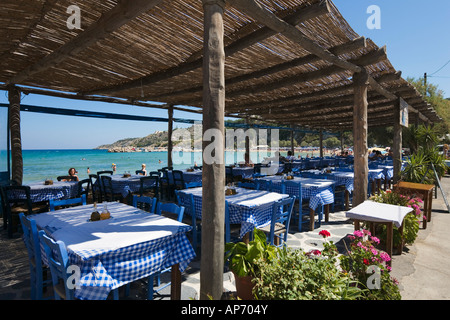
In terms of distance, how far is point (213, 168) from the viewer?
2150mm

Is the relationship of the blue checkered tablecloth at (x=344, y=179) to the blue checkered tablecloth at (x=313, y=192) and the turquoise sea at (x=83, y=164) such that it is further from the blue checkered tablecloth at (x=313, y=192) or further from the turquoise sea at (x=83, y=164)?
the turquoise sea at (x=83, y=164)

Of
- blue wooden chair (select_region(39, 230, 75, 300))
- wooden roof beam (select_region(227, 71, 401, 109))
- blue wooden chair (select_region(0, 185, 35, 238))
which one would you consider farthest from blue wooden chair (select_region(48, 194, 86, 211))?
wooden roof beam (select_region(227, 71, 401, 109))

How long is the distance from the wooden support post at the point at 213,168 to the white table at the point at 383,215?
6.35ft

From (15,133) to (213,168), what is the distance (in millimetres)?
5854

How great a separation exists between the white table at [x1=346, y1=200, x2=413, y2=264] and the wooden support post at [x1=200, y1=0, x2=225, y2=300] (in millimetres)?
1935

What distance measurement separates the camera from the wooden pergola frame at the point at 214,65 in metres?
2.15

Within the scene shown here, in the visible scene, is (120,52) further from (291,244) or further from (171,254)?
(291,244)

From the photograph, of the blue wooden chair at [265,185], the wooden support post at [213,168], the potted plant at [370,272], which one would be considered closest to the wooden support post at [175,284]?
the wooden support post at [213,168]

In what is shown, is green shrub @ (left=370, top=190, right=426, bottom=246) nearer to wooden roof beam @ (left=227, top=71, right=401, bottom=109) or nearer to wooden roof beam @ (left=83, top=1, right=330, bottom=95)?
wooden roof beam @ (left=227, top=71, right=401, bottom=109)

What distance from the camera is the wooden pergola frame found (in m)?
2.15

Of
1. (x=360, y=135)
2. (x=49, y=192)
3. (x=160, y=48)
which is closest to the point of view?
(x=160, y=48)

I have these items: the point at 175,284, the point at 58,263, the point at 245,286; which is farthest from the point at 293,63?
the point at 58,263

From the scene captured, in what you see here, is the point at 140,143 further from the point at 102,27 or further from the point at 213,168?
the point at 213,168

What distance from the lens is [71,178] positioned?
20.2ft
